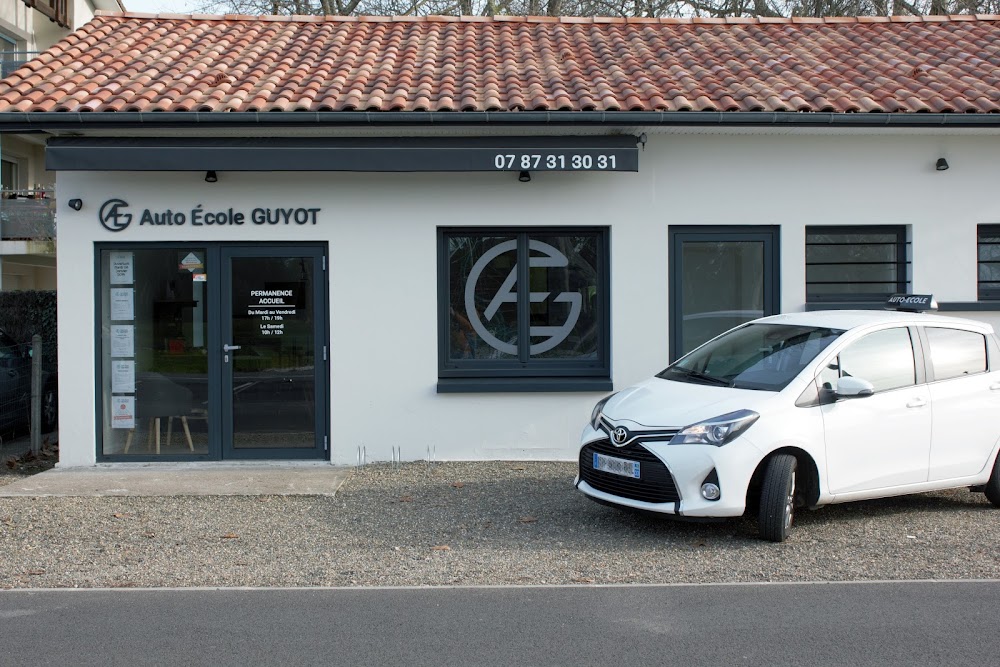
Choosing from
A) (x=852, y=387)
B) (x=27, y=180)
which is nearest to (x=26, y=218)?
(x=27, y=180)

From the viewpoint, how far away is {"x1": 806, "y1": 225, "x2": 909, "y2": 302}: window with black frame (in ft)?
34.5

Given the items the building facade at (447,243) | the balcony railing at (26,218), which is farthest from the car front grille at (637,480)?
the balcony railing at (26,218)

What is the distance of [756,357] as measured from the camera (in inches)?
300

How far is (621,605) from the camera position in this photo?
550 cm

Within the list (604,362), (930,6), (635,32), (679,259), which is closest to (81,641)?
(604,362)

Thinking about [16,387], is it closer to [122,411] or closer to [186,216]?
[122,411]

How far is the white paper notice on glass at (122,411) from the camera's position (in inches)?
392

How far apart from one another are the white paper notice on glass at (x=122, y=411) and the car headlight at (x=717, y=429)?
239 inches

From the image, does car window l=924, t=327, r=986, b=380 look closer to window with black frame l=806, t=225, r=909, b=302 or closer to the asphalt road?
the asphalt road

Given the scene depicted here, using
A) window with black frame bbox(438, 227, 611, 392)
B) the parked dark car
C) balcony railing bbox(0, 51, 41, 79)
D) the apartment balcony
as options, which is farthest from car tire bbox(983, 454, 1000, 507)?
balcony railing bbox(0, 51, 41, 79)

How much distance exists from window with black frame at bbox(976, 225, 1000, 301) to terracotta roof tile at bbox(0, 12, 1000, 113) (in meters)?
1.58

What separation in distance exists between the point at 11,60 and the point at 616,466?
2092cm

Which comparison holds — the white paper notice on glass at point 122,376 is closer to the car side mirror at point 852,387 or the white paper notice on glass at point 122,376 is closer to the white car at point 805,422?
the white car at point 805,422

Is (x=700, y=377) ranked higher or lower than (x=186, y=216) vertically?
lower
